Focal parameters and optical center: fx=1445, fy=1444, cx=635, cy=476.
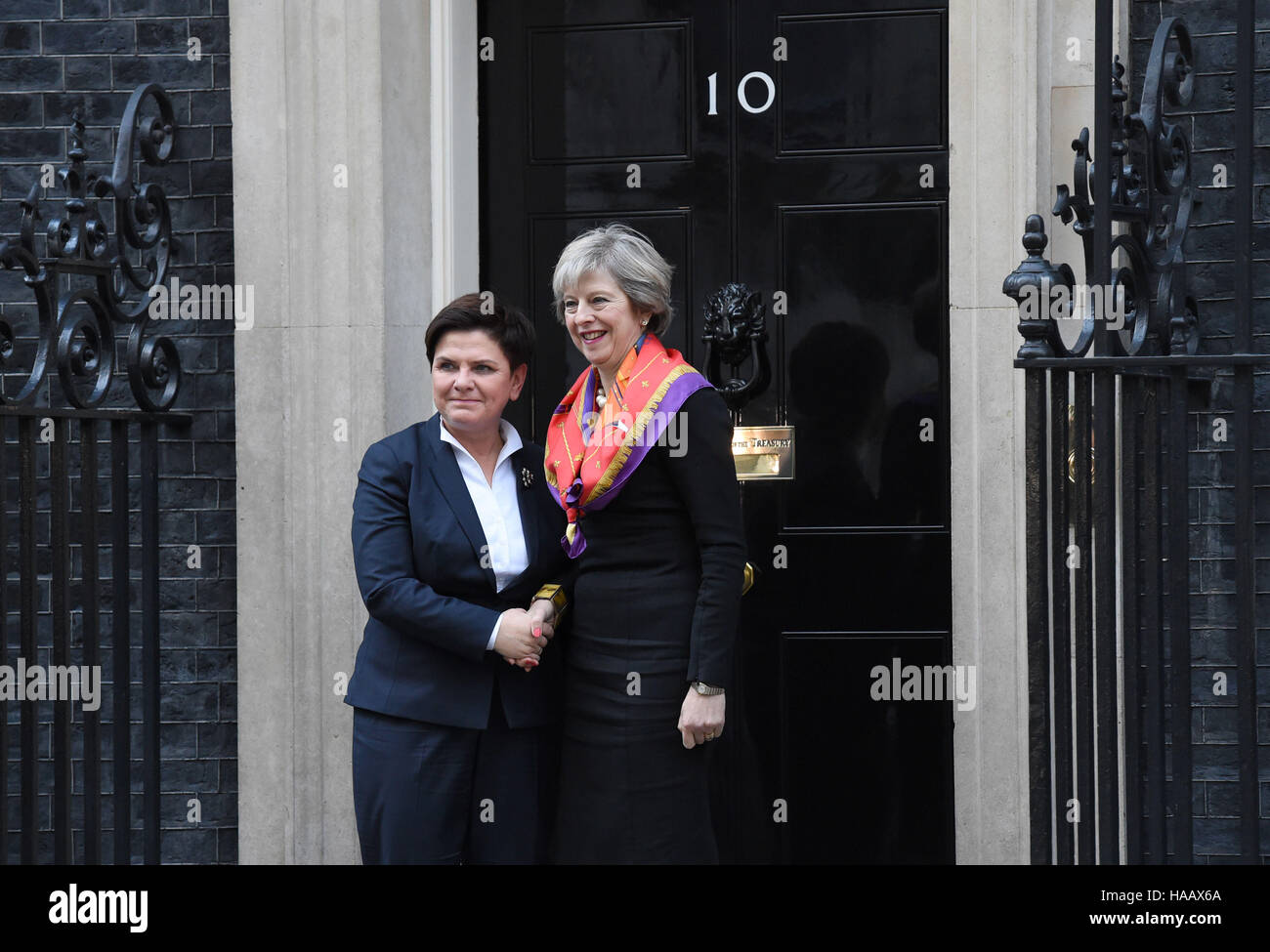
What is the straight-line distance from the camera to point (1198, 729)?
4.67 m

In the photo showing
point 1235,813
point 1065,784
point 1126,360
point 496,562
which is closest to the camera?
point 1126,360

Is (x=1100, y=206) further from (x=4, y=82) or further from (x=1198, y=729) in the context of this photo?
(x=4, y=82)

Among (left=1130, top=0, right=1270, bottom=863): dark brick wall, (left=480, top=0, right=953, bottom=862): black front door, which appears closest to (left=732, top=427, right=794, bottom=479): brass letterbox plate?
(left=480, top=0, right=953, bottom=862): black front door

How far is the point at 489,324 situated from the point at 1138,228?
1668mm

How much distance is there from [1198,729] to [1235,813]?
0.29 meters

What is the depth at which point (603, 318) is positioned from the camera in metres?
3.66

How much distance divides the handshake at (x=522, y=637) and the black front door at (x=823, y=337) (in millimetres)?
1627

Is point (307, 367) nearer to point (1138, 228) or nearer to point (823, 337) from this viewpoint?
point (823, 337)

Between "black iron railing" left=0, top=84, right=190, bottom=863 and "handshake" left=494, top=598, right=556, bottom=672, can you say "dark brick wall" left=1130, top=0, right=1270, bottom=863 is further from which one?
"black iron railing" left=0, top=84, right=190, bottom=863

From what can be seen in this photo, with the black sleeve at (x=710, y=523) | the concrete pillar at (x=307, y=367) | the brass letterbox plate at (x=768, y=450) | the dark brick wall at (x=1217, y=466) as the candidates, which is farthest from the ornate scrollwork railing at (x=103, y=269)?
the dark brick wall at (x=1217, y=466)

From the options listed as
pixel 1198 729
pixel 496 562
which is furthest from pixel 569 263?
pixel 1198 729

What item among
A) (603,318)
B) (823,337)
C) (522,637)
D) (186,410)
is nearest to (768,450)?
(823,337)

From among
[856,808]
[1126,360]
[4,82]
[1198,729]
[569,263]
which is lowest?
[856,808]

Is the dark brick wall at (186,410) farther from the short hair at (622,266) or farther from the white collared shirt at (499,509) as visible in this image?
the short hair at (622,266)
